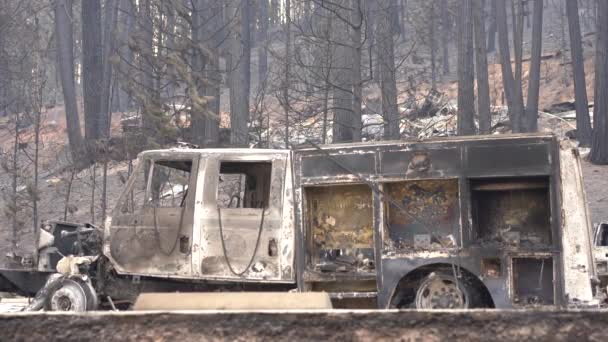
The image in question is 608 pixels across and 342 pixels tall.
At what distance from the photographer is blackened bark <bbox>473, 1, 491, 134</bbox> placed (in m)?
27.3

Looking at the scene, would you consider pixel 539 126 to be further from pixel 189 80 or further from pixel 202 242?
pixel 202 242

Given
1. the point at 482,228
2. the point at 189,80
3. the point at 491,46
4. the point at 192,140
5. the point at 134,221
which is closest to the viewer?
the point at 482,228

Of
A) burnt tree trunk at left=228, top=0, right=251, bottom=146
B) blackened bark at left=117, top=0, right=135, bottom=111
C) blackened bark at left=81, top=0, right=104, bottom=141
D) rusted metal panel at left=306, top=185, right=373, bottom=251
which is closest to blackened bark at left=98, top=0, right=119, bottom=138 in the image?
blackened bark at left=81, top=0, right=104, bottom=141

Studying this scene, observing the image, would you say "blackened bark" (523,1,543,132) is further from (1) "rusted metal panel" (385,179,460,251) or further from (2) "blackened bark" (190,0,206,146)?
(1) "rusted metal panel" (385,179,460,251)

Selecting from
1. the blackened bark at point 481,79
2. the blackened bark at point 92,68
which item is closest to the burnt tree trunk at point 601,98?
the blackened bark at point 481,79

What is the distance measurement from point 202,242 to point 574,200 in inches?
158

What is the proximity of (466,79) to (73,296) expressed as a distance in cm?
1968

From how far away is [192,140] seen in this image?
21.1 m

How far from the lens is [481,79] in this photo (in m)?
28.9

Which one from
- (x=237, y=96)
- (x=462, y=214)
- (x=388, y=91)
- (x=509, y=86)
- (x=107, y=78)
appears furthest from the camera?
(x=107, y=78)

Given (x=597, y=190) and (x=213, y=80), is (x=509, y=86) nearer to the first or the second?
(x=597, y=190)

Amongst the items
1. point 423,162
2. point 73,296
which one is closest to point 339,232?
point 423,162

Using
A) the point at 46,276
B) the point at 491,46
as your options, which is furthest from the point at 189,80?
the point at 491,46

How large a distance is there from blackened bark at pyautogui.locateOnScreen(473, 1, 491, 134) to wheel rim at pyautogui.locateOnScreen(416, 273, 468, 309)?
17755mm
